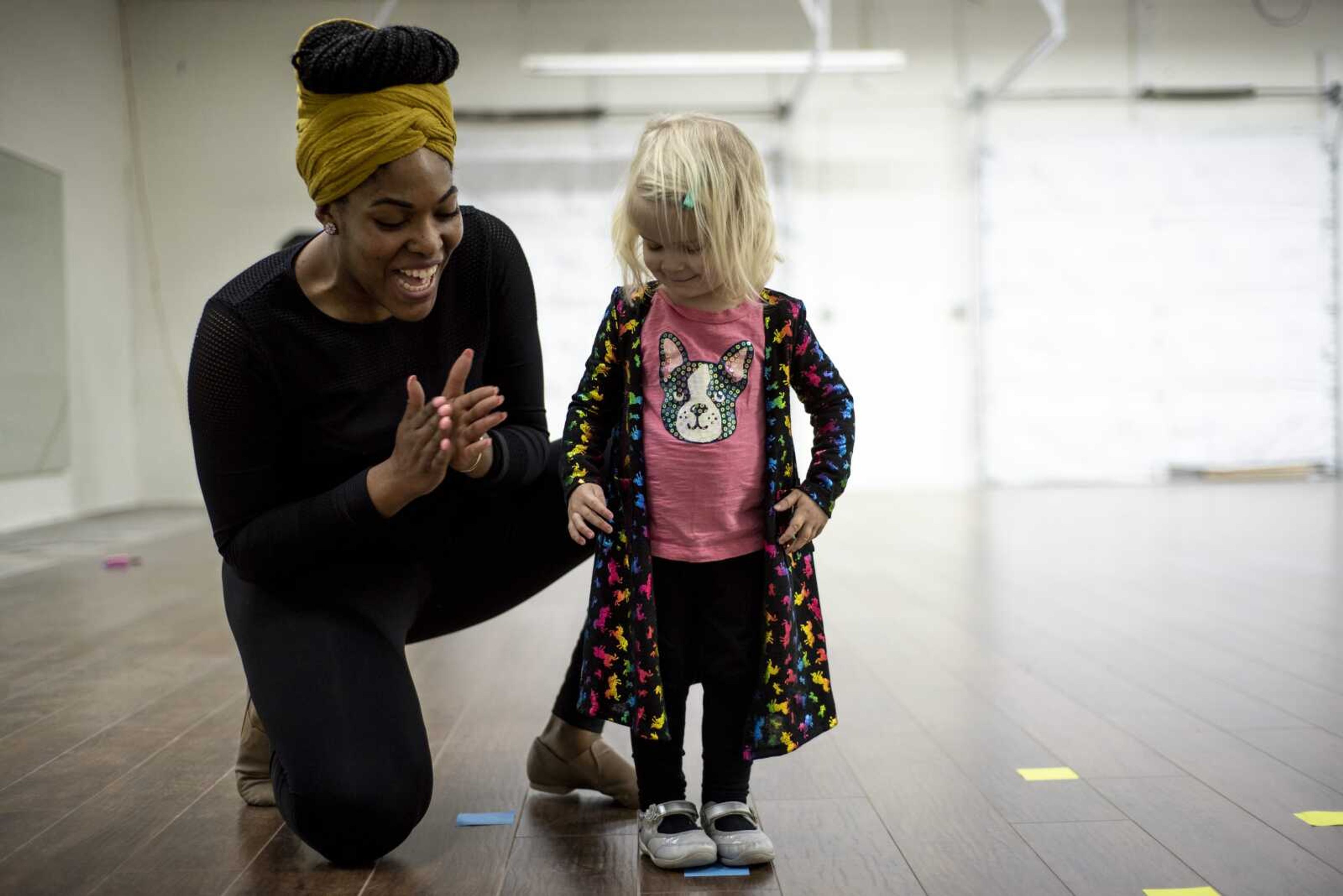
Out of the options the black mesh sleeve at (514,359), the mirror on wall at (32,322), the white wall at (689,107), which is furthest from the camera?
the white wall at (689,107)

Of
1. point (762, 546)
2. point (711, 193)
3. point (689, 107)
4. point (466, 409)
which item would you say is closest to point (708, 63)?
point (689, 107)

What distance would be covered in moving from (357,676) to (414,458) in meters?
0.33

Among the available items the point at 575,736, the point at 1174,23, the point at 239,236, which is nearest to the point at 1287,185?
the point at 1174,23

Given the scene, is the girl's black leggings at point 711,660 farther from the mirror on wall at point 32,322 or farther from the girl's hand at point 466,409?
the mirror on wall at point 32,322

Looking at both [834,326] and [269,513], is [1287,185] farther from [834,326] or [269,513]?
[269,513]

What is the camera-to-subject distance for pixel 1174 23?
8.09 metres

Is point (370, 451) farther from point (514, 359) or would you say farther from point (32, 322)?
point (32, 322)

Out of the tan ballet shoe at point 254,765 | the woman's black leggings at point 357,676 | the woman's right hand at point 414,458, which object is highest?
the woman's right hand at point 414,458

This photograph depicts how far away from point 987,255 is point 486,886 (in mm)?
7251

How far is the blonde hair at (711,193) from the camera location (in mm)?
1458

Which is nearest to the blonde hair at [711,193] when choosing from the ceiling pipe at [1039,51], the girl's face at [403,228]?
the girl's face at [403,228]

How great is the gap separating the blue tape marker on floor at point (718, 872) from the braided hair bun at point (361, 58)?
102 cm

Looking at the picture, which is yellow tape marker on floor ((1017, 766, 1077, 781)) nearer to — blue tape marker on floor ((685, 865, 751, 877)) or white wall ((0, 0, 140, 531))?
blue tape marker on floor ((685, 865, 751, 877))

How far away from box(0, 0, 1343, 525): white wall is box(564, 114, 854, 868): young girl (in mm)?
6382
